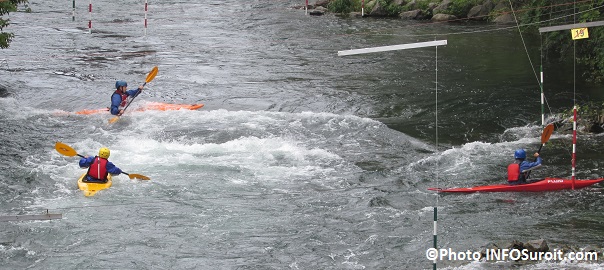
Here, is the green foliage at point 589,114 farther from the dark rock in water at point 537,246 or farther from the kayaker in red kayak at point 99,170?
the kayaker in red kayak at point 99,170

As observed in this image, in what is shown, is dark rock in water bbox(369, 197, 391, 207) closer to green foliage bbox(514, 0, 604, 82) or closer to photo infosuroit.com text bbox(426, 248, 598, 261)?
photo infosuroit.com text bbox(426, 248, 598, 261)

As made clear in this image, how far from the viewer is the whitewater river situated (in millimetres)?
8906

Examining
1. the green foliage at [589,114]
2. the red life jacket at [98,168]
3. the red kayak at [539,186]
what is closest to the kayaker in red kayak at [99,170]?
the red life jacket at [98,168]

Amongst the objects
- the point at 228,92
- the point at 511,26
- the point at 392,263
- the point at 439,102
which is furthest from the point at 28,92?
the point at 511,26

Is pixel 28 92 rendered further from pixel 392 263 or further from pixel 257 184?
pixel 392 263

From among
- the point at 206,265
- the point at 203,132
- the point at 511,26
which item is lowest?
the point at 206,265

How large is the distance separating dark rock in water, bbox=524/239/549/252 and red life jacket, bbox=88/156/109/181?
6073 mm

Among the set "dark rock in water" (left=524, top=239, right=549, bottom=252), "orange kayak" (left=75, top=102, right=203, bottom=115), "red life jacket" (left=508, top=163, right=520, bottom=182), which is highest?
"orange kayak" (left=75, top=102, right=203, bottom=115)

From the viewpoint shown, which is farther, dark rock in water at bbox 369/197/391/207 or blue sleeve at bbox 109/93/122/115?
blue sleeve at bbox 109/93/122/115

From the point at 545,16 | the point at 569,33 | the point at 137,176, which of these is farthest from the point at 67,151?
the point at 545,16

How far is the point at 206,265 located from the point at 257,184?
279 centimetres

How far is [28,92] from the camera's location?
16625 mm

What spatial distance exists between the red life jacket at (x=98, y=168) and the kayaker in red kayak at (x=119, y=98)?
3.84m

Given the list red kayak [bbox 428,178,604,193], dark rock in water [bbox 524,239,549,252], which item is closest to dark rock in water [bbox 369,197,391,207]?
red kayak [bbox 428,178,604,193]
